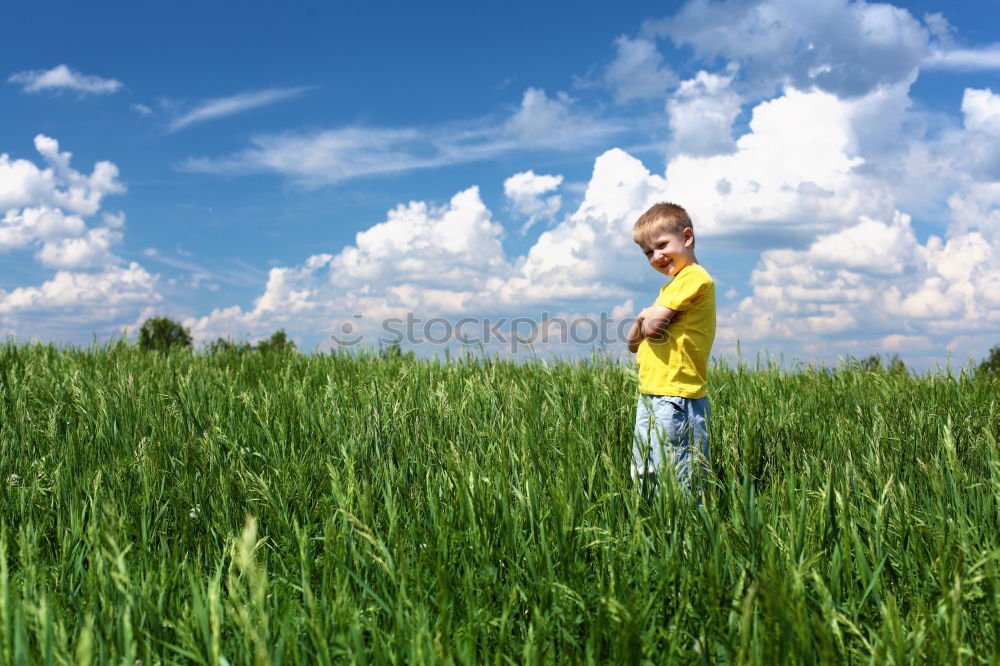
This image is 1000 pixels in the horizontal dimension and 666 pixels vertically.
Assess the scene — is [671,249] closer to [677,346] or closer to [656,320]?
[656,320]

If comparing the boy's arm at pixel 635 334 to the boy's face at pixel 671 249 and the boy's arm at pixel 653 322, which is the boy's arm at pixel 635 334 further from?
the boy's face at pixel 671 249

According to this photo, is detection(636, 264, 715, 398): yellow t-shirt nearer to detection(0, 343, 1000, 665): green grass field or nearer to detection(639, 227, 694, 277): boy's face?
detection(639, 227, 694, 277): boy's face

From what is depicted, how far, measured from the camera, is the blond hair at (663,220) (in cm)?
396

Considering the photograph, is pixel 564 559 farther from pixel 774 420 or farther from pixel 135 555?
pixel 774 420

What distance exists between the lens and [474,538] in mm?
2281

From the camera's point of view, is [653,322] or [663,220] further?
[663,220]

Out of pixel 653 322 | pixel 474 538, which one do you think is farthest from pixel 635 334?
pixel 474 538

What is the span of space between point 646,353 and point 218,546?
238 centimetres

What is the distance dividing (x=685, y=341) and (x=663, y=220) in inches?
29.2

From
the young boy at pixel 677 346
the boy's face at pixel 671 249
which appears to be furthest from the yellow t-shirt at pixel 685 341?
the boy's face at pixel 671 249

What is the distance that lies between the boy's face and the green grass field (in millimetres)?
908

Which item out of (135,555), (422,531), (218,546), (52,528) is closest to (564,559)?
(422,531)

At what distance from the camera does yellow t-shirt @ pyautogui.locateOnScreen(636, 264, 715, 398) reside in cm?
371

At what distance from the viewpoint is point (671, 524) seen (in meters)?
2.30
